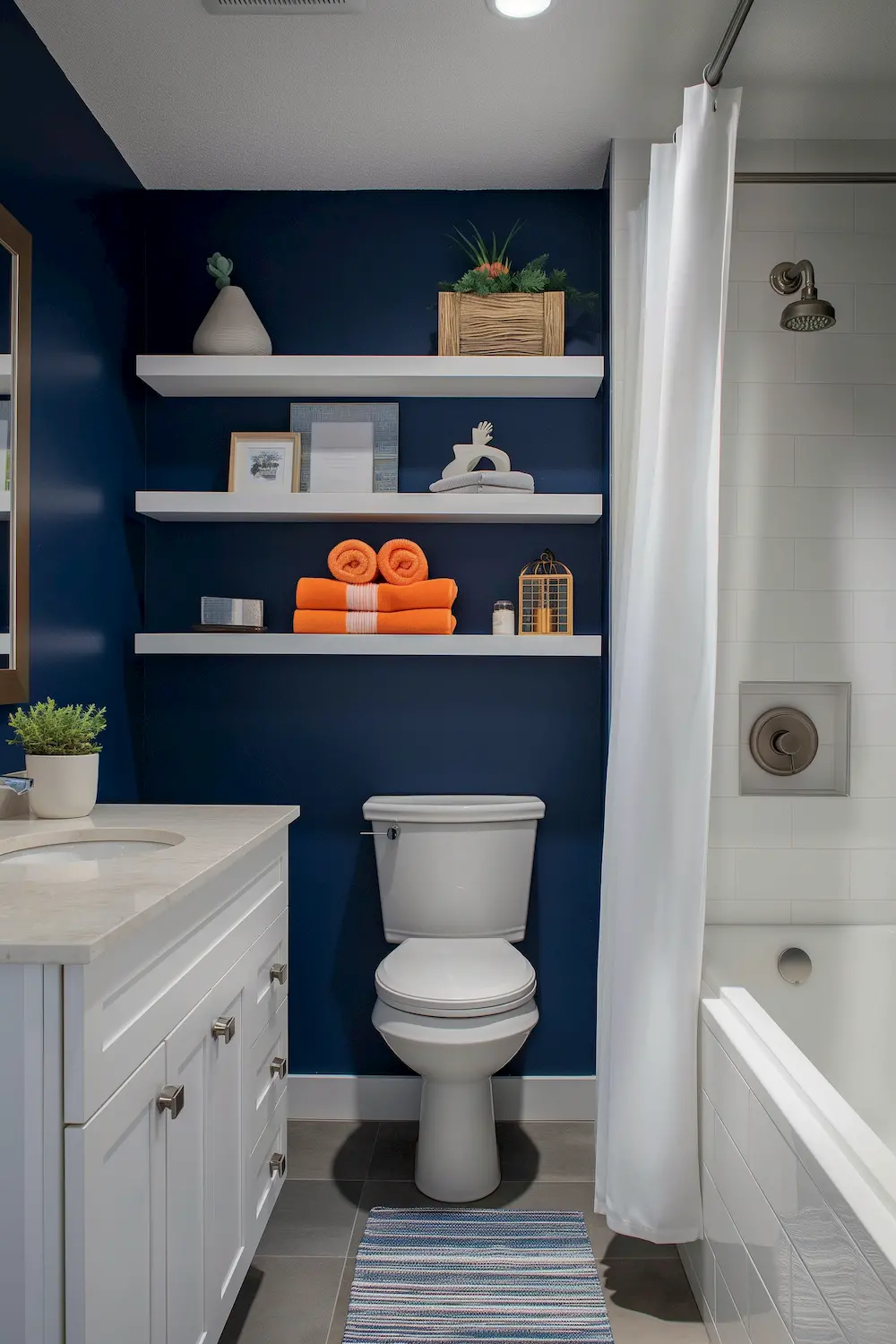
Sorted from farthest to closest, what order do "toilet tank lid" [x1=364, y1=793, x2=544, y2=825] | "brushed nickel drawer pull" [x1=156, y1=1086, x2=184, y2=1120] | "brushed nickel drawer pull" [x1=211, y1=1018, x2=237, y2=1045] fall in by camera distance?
"toilet tank lid" [x1=364, y1=793, x2=544, y2=825] → "brushed nickel drawer pull" [x1=211, y1=1018, x2=237, y2=1045] → "brushed nickel drawer pull" [x1=156, y1=1086, x2=184, y2=1120]

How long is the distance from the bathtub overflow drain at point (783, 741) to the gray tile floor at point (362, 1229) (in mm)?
1077

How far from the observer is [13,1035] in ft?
3.10

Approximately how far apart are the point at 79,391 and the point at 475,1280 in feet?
6.72

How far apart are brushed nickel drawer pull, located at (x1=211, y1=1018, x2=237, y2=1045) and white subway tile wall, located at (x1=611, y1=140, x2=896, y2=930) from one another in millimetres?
1248

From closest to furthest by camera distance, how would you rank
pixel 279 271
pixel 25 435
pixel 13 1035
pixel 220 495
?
pixel 13 1035 → pixel 25 435 → pixel 220 495 → pixel 279 271

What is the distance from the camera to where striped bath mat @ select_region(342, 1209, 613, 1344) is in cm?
172

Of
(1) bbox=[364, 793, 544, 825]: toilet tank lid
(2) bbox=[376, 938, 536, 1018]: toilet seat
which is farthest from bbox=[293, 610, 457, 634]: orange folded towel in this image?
(2) bbox=[376, 938, 536, 1018]: toilet seat

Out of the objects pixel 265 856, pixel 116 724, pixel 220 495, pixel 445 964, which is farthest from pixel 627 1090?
pixel 220 495

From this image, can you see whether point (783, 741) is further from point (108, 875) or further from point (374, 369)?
point (108, 875)

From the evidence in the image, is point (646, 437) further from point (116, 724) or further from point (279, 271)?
point (116, 724)

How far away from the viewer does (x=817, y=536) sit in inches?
90.0

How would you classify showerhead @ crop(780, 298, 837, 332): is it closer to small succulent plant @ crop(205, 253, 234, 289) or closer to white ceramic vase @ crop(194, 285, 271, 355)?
white ceramic vase @ crop(194, 285, 271, 355)

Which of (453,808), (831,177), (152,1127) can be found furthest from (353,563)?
(152,1127)

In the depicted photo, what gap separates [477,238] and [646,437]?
1.00m
